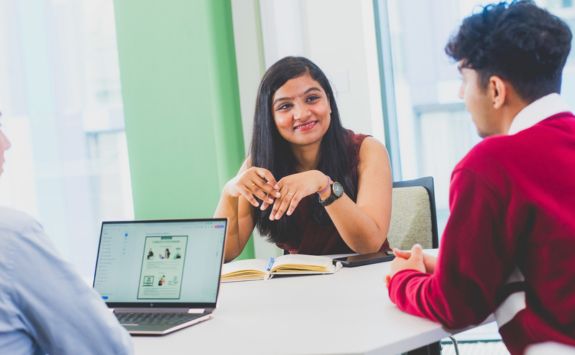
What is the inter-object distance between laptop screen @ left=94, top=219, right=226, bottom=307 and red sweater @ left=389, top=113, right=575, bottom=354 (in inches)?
25.0

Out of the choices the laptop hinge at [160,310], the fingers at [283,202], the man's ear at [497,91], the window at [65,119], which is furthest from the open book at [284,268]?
the window at [65,119]

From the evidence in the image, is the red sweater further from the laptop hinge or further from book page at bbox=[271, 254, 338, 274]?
book page at bbox=[271, 254, 338, 274]

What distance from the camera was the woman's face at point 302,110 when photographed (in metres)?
2.63

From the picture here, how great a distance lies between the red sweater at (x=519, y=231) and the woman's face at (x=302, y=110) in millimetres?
1289

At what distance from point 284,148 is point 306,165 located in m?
0.10

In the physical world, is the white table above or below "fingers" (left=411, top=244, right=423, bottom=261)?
below

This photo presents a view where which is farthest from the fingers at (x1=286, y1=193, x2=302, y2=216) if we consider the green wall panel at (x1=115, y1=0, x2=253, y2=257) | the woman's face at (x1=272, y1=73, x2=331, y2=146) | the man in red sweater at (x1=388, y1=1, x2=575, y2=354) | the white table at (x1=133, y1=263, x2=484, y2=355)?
the green wall panel at (x1=115, y1=0, x2=253, y2=257)

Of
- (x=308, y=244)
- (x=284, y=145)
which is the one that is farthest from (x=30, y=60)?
(x=308, y=244)

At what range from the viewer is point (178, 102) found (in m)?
3.80

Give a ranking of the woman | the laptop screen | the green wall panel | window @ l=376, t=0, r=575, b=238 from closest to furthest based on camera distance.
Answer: the laptop screen
the woman
the green wall panel
window @ l=376, t=0, r=575, b=238

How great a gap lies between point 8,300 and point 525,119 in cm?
94

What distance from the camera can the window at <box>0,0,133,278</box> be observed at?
3.85m

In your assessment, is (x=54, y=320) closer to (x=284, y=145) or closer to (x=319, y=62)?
(x=284, y=145)

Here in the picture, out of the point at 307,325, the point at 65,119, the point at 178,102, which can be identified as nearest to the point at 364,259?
the point at 307,325
